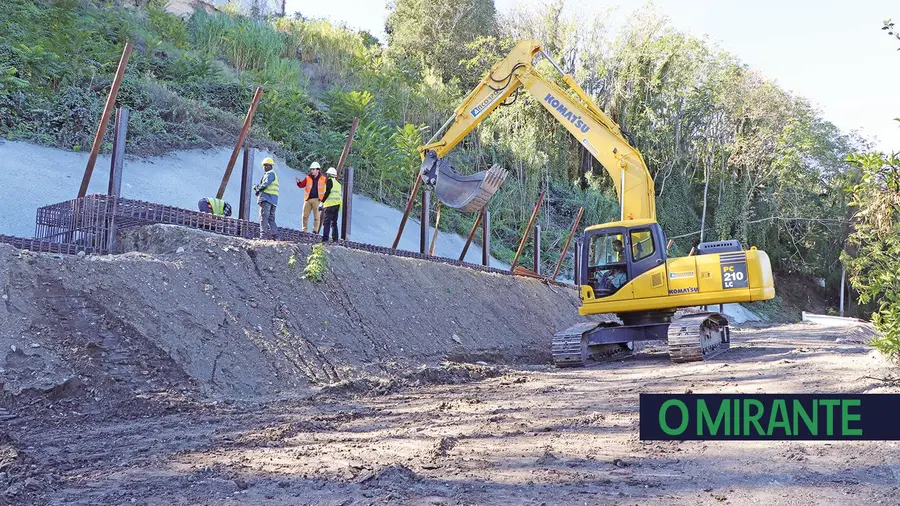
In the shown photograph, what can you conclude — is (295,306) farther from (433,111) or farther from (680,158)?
(680,158)

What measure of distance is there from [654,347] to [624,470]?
34.7ft

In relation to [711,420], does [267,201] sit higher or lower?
higher

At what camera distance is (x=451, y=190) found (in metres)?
14.0

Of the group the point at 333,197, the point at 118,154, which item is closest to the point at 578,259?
the point at 333,197

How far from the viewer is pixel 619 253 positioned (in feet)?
39.1

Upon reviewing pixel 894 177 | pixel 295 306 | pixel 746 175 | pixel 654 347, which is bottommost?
pixel 654 347

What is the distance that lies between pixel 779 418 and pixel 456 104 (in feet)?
82.3

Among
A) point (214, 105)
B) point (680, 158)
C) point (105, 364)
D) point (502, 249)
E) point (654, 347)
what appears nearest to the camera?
point (105, 364)

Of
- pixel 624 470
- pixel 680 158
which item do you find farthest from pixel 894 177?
pixel 680 158

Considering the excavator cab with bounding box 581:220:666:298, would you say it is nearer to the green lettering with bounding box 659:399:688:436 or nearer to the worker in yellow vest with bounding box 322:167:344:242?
the worker in yellow vest with bounding box 322:167:344:242

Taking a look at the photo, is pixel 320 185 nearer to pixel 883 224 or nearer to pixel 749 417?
pixel 883 224

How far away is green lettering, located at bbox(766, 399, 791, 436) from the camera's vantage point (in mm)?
3939

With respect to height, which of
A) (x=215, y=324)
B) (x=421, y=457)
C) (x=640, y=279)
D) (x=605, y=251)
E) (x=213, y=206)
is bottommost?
(x=421, y=457)

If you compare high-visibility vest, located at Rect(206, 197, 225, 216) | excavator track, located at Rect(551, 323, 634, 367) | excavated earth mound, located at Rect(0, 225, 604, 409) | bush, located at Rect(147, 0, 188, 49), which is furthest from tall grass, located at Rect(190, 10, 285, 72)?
excavator track, located at Rect(551, 323, 634, 367)
